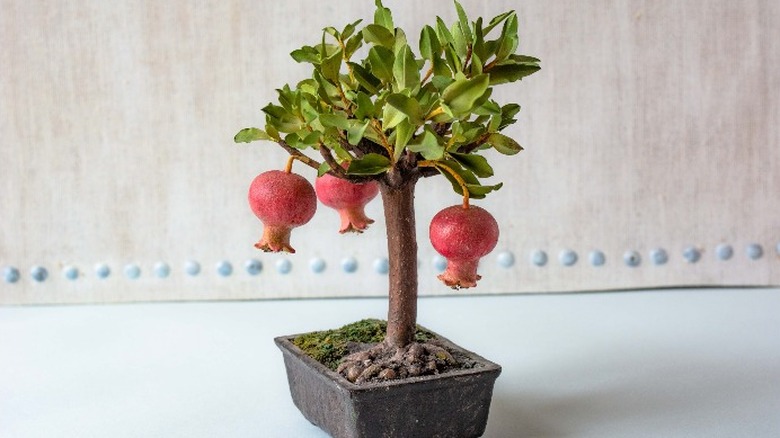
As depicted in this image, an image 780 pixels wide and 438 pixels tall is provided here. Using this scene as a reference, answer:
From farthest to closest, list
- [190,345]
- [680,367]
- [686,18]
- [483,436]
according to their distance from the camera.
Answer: [686,18], [190,345], [680,367], [483,436]

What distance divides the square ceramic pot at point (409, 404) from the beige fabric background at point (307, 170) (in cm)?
61

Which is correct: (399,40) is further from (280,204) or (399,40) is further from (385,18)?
(280,204)

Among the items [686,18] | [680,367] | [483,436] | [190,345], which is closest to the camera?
[483,436]

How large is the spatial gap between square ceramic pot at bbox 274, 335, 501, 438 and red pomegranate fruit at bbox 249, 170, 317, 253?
110 millimetres

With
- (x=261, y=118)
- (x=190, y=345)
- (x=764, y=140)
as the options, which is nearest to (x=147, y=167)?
(x=261, y=118)

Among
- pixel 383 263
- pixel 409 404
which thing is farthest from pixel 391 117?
pixel 383 263

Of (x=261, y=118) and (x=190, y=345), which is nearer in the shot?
(x=190, y=345)

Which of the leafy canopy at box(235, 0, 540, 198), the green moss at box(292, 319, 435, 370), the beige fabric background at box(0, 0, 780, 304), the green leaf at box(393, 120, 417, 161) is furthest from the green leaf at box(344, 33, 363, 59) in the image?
the beige fabric background at box(0, 0, 780, 304)

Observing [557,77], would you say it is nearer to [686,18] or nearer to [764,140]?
[686,18]

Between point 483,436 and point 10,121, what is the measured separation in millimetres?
876

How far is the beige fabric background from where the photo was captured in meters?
1.40

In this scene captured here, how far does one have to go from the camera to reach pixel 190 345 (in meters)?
1.20

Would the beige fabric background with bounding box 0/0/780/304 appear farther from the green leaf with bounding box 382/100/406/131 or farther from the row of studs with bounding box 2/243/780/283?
the green leaf with bounding box 382/100/406/131

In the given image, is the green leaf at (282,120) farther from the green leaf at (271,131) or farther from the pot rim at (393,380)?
the pot rim at (393,380)
